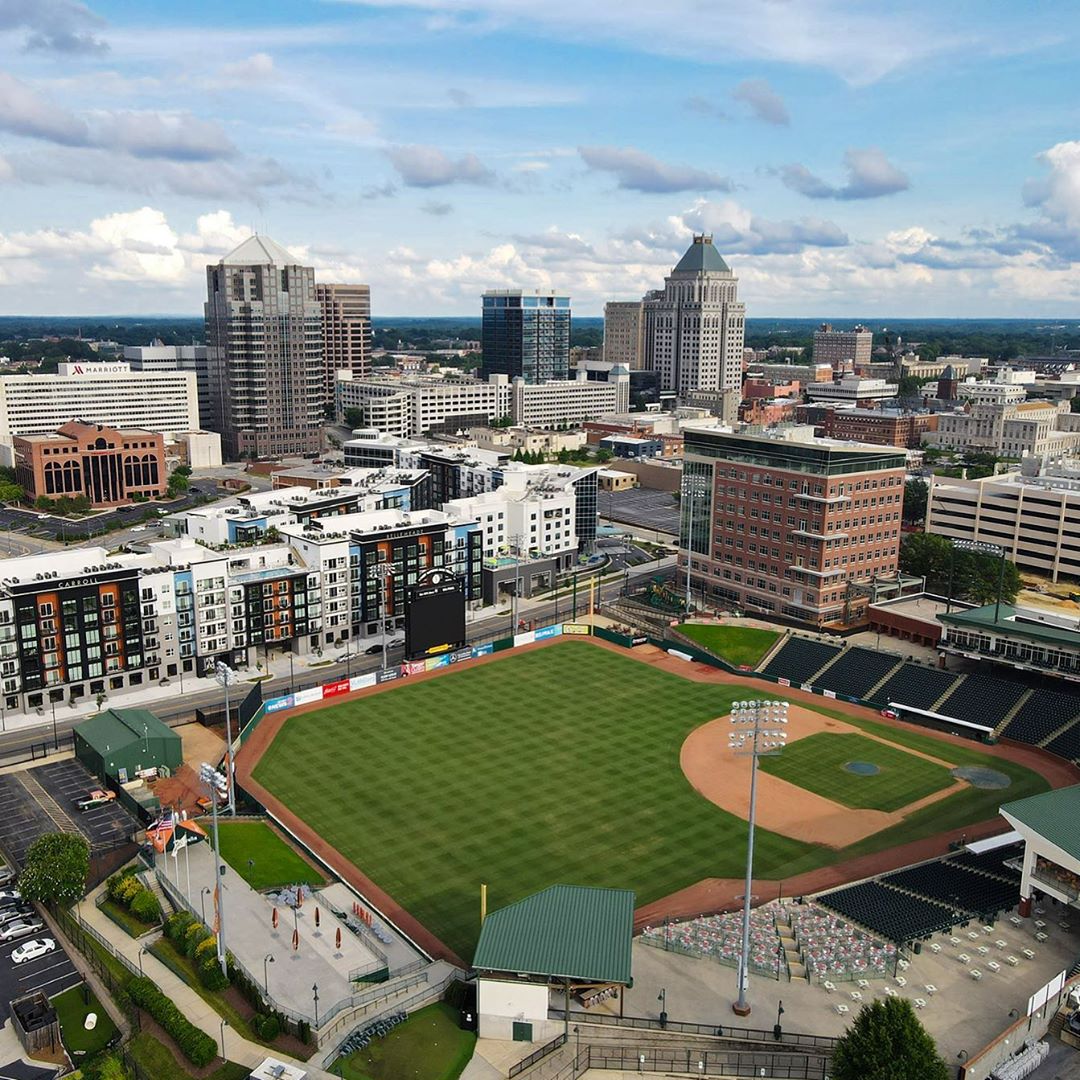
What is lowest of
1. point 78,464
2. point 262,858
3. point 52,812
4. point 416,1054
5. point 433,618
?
point 262,858

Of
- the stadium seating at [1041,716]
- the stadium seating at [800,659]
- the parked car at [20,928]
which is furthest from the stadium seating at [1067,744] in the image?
the parked car at [20,928]

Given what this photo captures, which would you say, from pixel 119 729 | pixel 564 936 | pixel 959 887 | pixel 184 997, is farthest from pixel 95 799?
pixel 959 887

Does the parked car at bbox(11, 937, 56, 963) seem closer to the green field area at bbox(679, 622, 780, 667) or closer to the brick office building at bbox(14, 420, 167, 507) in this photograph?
the green field area at bbox(679, 622, 780, 667)

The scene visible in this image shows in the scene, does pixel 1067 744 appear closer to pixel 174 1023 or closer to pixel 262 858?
pixel 262 858

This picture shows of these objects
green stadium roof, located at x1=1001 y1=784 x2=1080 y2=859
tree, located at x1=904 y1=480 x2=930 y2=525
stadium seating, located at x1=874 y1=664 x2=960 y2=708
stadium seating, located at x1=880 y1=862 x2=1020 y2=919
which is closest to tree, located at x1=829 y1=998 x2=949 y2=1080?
stadium seating, located at x1=880 y1=862 x2=1020 y2=919

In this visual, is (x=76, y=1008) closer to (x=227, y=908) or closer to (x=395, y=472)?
(x=227, y=908)
